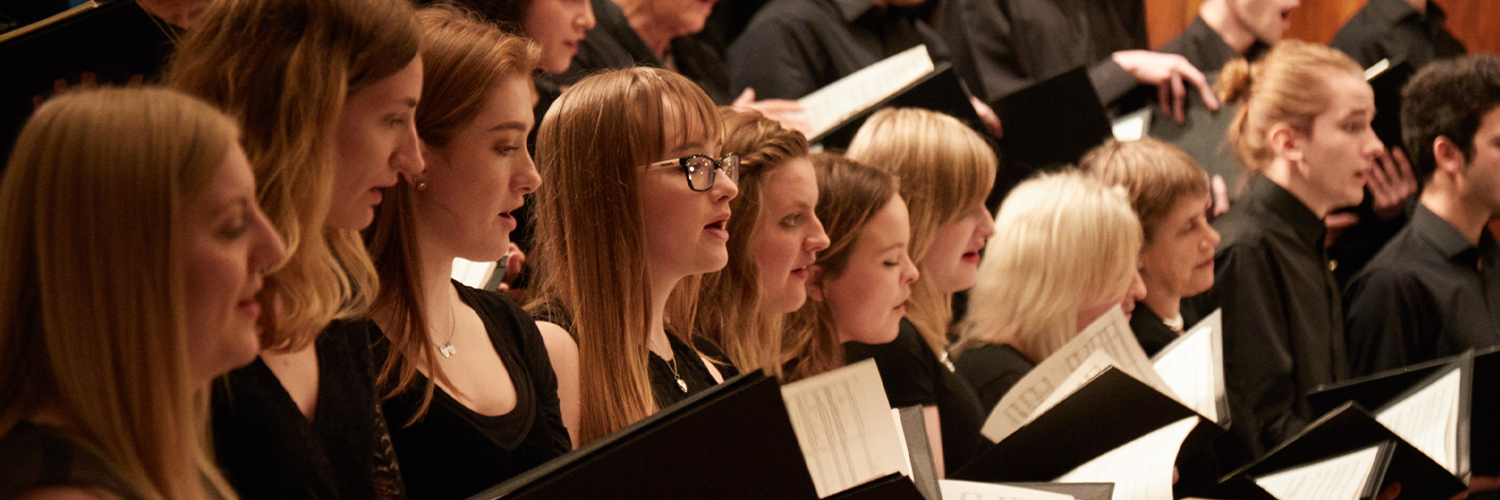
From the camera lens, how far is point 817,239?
198 cm

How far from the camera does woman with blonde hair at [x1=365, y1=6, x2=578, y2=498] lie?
4.30 ft

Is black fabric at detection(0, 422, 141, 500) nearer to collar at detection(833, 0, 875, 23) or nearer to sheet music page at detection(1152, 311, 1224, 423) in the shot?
sheet music page at detection(1152, 311, 1224, 423)

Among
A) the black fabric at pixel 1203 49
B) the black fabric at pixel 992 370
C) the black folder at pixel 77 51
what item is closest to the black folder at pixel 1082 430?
the black fabric at pixel 992 370

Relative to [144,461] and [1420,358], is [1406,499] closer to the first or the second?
[1420,358]

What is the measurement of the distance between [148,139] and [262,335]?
291 mm

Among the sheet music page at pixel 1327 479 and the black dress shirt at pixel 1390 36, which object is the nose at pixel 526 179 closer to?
the sheet music page at pixel 1327 479

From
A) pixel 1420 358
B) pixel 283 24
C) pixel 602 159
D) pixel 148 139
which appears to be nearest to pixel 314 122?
pixel 283 24

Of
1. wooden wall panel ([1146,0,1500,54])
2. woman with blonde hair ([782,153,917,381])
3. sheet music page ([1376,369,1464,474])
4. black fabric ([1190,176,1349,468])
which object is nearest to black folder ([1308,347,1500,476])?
sheet music page ([1376,369,1464,474])

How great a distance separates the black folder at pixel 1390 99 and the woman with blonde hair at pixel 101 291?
11.4ft

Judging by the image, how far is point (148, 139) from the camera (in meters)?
0.82

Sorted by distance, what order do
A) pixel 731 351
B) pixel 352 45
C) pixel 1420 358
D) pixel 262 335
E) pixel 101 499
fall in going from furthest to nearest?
1. pixel 1420 358
2. pixel 731 351
3. pixel 352 45
4. pixel 262 335
5. pixel 101 499

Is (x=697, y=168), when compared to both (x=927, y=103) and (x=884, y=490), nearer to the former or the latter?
(x=884, y=490)

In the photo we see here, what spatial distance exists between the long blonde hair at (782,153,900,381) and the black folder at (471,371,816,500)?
3.48 ft

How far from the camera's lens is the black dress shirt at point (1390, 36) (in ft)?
14.6
